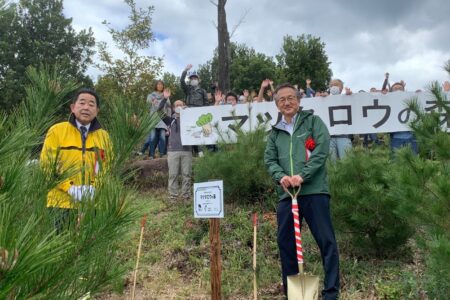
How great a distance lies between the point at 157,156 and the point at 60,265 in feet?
31.0

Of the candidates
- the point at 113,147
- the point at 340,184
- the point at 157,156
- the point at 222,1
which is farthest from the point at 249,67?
the point at 113,147

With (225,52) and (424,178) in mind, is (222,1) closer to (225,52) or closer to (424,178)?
(225,52)

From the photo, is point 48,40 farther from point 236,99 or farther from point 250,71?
point 236,99

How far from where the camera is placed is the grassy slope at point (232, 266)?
14.6 feet

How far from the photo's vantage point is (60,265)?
1130 millimetres

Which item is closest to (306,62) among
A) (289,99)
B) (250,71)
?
(250,71)

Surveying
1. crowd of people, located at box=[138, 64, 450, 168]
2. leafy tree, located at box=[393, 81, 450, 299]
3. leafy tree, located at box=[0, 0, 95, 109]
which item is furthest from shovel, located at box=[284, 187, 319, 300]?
leafy tree, located at box=[0, 0, 95, 109]

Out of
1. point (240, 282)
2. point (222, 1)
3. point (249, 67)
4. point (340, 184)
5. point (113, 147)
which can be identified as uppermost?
point (249, 67)

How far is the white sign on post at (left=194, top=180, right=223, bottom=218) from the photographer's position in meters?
3.77

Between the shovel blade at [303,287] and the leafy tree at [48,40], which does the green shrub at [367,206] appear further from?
the leafy tree at [48,40]

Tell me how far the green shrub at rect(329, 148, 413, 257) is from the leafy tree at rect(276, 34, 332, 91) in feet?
85.4

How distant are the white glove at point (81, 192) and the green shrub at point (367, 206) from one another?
139 inches

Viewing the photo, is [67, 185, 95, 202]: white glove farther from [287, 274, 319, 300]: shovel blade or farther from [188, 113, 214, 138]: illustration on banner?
[188, 113, 214, 138]: illustration on banner

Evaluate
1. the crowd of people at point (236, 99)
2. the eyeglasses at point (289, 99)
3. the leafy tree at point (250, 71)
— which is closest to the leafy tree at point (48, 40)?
the leafy tree at point (250, 71)
